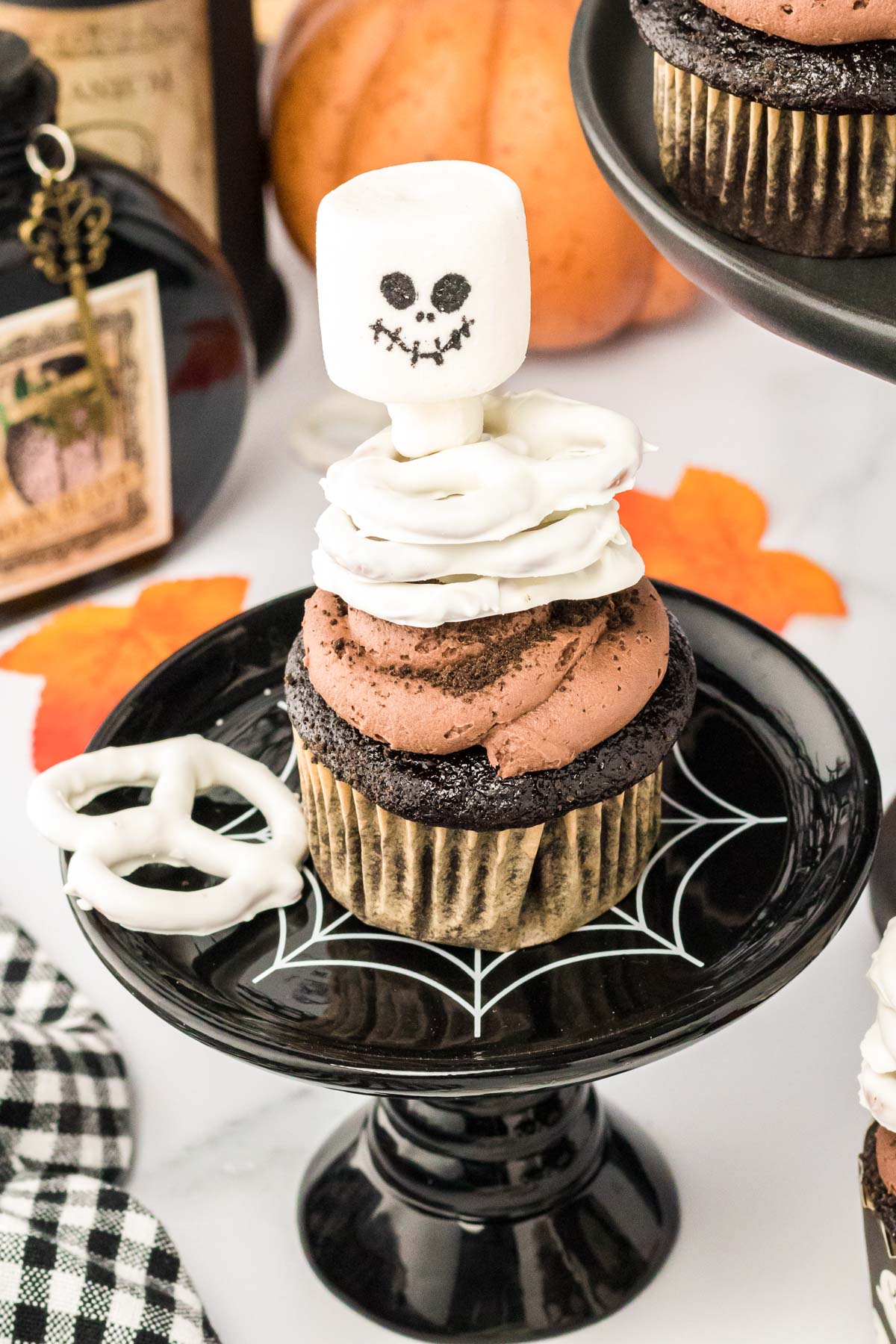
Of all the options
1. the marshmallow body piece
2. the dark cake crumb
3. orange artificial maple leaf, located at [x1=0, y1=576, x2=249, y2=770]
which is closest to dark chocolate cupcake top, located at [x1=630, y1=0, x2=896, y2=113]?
the marshmallow body piece

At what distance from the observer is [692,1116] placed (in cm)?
94

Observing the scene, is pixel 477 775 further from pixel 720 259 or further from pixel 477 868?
pixel 720 259

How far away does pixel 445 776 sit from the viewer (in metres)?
0.65

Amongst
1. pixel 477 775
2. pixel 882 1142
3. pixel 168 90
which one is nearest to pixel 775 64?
pixel 477 775

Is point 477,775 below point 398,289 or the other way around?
below

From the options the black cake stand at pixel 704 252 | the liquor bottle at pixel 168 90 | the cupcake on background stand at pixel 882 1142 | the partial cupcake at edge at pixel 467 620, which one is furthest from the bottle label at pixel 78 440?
the cupcake on background stand at pixel 882 1142

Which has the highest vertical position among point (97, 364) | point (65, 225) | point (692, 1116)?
point (65, 225)

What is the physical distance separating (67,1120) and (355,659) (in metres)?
0.38

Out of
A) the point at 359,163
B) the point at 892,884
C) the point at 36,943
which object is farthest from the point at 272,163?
the point at 892,884

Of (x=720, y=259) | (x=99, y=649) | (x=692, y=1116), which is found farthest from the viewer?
(x=99, y=649)

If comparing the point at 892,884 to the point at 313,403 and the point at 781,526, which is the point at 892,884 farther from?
the point at 313,403

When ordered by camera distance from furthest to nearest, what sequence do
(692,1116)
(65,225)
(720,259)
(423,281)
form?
1. (65,225)
2. (692,1116)
3. (720,259)
4. (423,281)

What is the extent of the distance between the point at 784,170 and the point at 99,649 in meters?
0.67

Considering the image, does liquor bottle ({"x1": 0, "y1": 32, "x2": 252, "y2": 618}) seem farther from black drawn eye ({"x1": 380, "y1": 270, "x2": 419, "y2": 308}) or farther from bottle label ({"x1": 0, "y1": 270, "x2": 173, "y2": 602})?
black drawn eye ({"x1": 380, "y1": 270, "x2": 419, "y2": 308})
